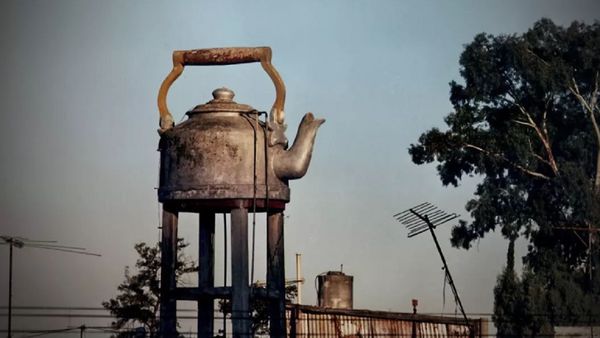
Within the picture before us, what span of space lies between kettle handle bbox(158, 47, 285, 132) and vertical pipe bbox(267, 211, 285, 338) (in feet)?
7.62

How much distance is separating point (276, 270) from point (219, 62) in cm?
475

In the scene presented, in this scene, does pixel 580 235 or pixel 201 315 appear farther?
pixel 580 235

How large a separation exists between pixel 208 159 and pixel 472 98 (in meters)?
25.3

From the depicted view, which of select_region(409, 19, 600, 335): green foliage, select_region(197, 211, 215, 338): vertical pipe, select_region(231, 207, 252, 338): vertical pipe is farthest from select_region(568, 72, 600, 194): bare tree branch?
select_region(231, 207, 252, 338): vertical pipe

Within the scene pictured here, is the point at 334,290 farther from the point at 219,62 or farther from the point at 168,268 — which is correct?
the point at 219,62

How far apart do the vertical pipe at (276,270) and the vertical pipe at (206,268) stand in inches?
59.3

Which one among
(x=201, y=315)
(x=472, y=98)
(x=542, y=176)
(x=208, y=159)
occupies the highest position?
(x=472, y=98)

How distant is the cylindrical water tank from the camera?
3588 centimetres

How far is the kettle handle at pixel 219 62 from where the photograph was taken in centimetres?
2810

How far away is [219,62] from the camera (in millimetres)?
28281

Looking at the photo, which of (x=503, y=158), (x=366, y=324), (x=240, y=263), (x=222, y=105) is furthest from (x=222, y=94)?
(x=503, y=158)

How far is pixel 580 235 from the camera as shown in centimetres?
4953

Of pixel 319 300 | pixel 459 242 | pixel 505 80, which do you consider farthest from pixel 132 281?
pixel 505 80

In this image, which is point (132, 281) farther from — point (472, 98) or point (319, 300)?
point (472, 98)
